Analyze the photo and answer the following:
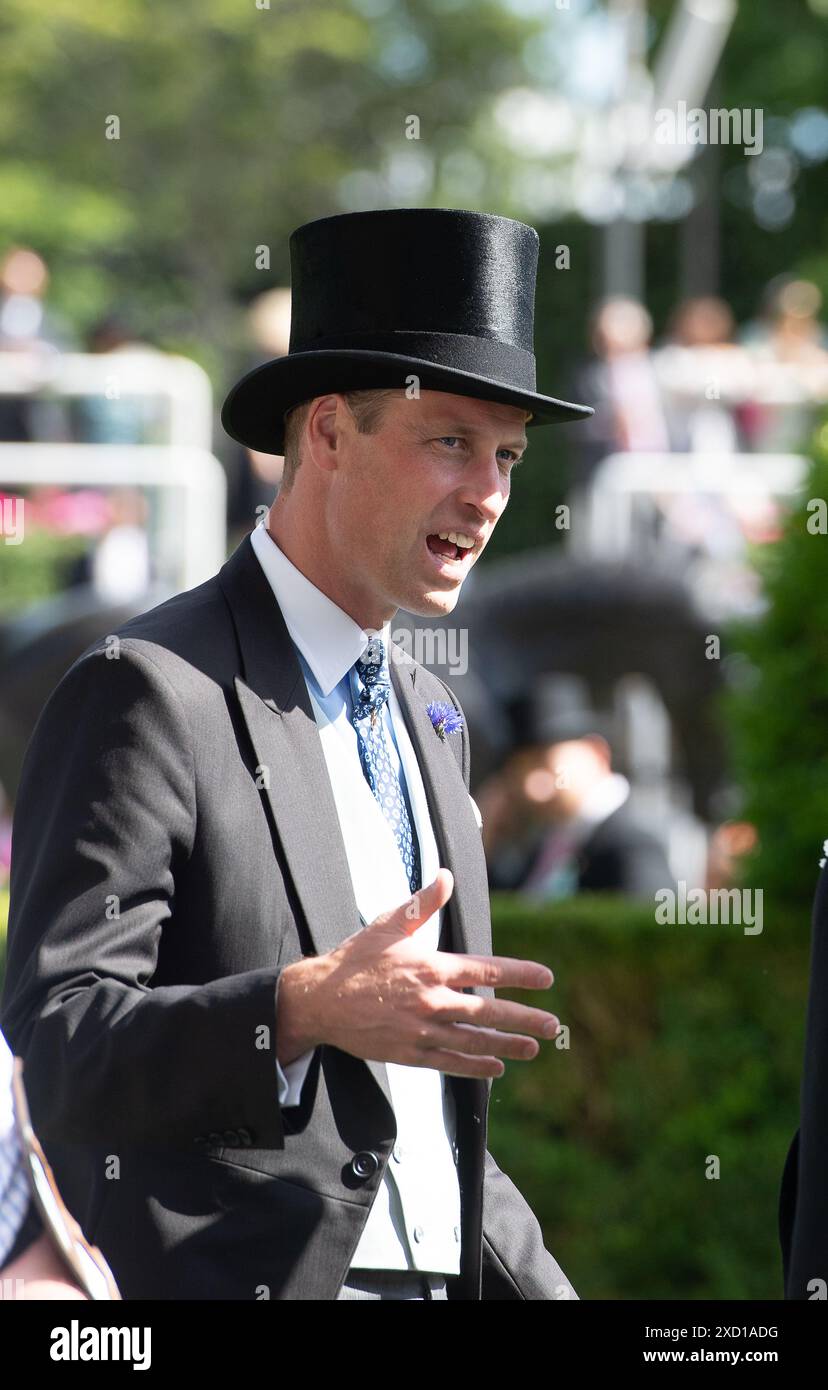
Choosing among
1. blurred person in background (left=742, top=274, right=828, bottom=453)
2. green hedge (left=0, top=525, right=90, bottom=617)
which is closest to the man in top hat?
green hedge (left=0, top=525, right=90, bottom=617)

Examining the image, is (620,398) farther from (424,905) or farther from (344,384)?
(424,905)

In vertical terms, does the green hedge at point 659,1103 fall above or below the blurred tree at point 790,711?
below

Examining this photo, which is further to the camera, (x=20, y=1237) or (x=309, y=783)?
(x=309, y=783)

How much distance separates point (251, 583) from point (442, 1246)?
1020mm

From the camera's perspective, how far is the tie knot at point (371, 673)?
10.1 ft

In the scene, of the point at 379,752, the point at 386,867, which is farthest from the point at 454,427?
the point at 386,867

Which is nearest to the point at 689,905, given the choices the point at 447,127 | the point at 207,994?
the point at 207,994

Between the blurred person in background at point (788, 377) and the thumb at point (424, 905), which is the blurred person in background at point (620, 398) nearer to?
the blurred person in background at point (788, 377)

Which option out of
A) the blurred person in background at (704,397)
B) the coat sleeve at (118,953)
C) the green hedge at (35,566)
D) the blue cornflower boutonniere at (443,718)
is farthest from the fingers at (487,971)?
the green hedge at (35,566)

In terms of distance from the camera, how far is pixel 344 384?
3.03m

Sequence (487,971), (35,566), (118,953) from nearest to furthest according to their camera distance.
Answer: (487,971)
(118,953)
(35,566)

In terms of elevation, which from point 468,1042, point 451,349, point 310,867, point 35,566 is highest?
point 451,349

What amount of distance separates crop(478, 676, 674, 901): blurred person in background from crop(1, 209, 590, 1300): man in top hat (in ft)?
13.3

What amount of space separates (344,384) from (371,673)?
1.45ft
